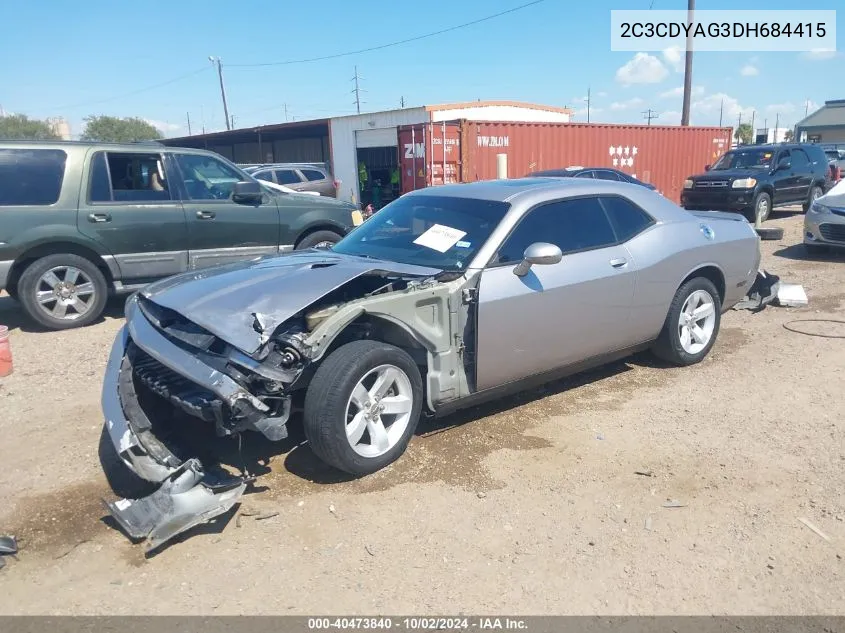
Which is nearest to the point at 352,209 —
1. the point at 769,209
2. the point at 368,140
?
the point at 769,209

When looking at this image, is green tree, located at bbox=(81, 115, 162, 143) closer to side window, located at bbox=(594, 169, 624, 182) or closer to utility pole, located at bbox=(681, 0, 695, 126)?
utility pole, located at bbox=(681, 0, 695, 126)

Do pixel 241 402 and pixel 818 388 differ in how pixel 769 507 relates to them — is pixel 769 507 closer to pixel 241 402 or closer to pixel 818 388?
pixel 818 388

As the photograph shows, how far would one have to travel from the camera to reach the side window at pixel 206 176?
7.65 metres

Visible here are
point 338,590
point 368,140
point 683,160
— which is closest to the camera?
point 338,590

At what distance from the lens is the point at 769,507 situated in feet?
11.1

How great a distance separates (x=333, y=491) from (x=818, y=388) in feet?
12.5

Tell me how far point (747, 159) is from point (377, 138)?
11613 millimetres

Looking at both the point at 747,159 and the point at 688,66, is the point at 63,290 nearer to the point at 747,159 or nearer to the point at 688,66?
the point at 747,159

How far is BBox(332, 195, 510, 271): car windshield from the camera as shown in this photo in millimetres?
4266

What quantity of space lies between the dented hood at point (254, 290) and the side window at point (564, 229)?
62 centimetres

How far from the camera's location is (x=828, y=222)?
10.5 m

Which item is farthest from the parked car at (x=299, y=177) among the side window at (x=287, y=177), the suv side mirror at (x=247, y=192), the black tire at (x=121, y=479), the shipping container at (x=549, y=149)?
the black tire at (x=121, y=479)

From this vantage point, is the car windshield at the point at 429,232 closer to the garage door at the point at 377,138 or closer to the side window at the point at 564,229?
the side window at the point at 564,229

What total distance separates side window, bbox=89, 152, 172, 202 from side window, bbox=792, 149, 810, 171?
1483 centimetres
